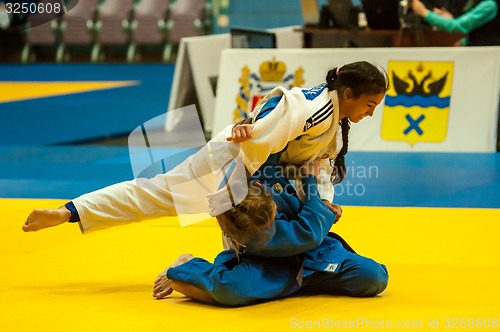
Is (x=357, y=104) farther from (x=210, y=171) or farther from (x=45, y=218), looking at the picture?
(x=45, y=218)

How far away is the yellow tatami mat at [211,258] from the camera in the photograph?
366 centimetres

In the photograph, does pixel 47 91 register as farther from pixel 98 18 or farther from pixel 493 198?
pixel 493 198

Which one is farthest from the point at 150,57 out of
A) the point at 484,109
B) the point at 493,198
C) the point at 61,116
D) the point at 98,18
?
the point at 493,198

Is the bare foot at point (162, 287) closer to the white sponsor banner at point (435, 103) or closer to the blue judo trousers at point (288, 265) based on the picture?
the blue judo trousers at point (288, 265)

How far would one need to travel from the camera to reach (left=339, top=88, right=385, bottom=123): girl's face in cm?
401

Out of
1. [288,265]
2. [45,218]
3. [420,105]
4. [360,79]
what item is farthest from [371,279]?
[420,105]

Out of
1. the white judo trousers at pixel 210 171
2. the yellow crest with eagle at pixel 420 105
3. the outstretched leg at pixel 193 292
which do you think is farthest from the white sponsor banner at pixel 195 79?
the outstretched leg at pixel 193 292

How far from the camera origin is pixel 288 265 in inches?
158

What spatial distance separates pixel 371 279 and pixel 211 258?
45.5 inches

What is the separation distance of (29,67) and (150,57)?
3101mm

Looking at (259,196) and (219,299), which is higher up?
(259,196)

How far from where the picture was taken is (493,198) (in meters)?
6.67

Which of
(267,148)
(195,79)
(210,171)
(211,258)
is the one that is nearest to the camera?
(267,148)

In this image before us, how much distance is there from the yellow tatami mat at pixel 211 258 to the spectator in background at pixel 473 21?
3.87 metres
